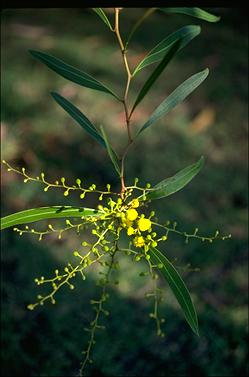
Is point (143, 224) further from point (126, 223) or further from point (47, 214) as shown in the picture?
point (47, 214)

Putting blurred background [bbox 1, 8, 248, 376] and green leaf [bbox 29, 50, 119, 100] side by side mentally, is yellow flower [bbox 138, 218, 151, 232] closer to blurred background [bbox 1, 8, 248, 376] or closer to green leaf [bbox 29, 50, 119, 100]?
green leaf [bbox 29, 50, 119, 100]

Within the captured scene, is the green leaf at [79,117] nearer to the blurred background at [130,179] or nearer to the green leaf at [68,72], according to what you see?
the green leaf at [68,72]

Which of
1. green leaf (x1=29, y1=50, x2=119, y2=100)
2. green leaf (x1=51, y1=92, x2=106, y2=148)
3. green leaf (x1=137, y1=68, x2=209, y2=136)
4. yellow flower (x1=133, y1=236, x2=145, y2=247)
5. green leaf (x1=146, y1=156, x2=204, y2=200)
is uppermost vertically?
green leaf (x1=29, y1=50, x2=119, y2=100)

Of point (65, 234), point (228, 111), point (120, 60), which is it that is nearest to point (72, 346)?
point (65, 234)

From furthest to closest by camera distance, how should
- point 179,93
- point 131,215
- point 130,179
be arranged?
point 130,179
point 179,93
point 131,215

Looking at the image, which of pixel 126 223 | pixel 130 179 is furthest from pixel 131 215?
pixel 130 179

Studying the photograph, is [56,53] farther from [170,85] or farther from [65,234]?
[65,234]

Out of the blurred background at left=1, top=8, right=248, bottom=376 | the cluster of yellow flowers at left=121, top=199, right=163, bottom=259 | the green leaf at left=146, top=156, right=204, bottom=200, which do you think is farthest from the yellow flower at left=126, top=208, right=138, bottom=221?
the blurred background at left=1, top=8, right=248, bottom=376
